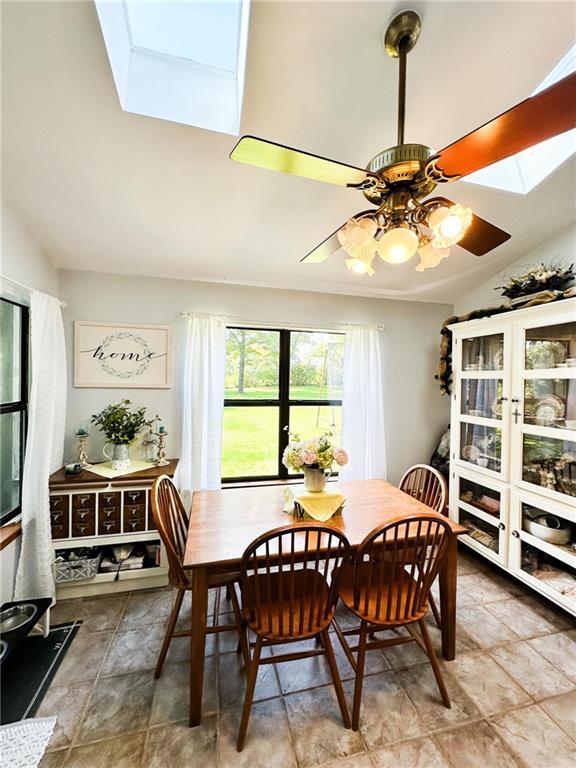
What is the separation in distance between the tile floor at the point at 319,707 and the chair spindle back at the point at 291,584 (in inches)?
16.6

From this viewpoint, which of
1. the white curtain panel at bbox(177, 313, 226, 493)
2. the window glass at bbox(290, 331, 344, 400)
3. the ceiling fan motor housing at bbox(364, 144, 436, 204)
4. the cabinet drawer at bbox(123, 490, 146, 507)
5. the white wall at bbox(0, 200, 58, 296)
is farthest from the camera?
the window glass at bbox(290, 331, 344, 400)

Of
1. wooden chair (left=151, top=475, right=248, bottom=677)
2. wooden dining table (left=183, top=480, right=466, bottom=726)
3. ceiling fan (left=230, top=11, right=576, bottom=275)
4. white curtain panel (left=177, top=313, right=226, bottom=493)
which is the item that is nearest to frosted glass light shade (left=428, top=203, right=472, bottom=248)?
ceiling fan (left=230, top=11, right=576, bottom=275)

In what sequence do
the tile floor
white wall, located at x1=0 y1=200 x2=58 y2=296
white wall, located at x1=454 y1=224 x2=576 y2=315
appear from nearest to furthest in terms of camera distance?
the tile floor, white wall, located at x1=0 y1=200 x2=58 y2=296, white wall, located at x1=454 y1=224 x2=576 y2=315

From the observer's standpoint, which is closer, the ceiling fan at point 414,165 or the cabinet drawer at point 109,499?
the ceiling fan at point 414,165

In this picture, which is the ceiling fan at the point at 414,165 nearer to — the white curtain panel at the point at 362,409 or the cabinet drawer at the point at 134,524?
the white curtain panel at the point at 362,409

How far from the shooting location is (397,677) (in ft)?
5.21

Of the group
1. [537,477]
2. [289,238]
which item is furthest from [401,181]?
[537,477]

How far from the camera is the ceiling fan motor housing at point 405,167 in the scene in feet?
3.27

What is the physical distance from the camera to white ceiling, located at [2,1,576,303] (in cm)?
114

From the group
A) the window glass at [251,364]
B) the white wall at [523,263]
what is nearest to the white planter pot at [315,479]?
the window glass at [251,364]

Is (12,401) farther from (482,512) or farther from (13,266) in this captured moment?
(482,512)

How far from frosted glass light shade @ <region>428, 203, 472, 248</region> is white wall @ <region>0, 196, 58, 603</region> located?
2151 mm

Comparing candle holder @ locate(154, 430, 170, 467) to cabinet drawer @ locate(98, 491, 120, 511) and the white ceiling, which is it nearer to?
cabinet drawer @ locate(98, 491, 120, 511)

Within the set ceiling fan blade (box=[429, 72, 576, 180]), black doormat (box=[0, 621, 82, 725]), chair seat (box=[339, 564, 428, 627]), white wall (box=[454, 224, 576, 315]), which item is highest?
white wall (box=[454, 224, 576, 315])
